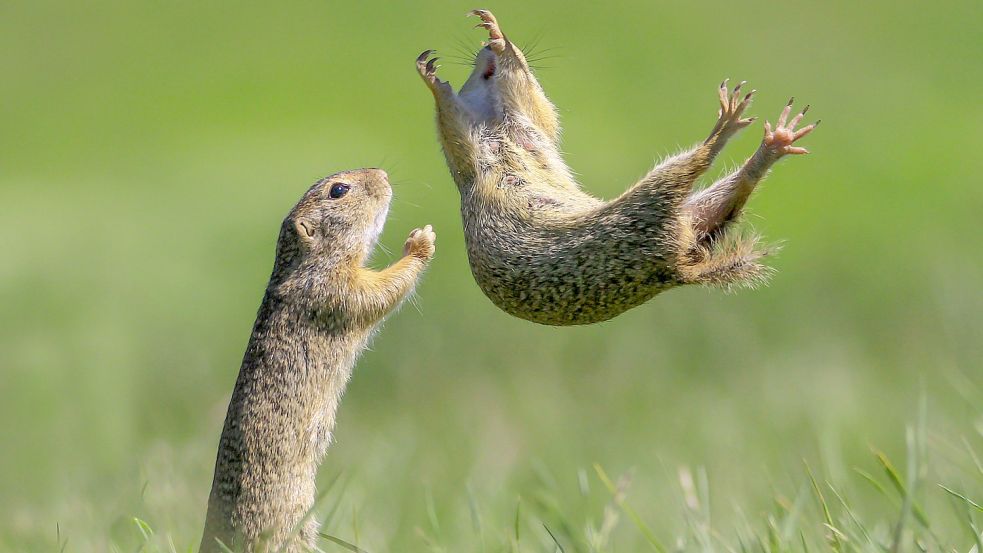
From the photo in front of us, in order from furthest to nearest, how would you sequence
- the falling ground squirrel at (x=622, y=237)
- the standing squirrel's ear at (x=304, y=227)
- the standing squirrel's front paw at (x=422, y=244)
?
the standing squirrel's ear at (x=304, y=227) → the standing squirrel's front paw at (x=422, y=244) → the falling ground squirrel at (x=622, y=237)

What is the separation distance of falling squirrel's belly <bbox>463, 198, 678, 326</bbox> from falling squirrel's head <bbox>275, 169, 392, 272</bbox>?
207 centimetres

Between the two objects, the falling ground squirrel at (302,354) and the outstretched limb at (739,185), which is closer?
the outstretched limb at (739,185)

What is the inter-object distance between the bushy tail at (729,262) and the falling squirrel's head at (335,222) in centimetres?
271

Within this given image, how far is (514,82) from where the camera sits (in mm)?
5715

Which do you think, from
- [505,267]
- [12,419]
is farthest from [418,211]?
[505,267]

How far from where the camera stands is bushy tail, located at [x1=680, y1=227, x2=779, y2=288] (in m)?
4.68

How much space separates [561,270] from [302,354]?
2.08 m

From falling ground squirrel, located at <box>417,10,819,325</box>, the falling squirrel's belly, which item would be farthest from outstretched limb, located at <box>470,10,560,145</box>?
the falling squirrel's belly

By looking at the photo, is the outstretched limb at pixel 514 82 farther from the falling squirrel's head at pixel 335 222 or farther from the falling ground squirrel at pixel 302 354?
the falling squirrel's head at pixel 335 222

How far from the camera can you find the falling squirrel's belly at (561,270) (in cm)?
468

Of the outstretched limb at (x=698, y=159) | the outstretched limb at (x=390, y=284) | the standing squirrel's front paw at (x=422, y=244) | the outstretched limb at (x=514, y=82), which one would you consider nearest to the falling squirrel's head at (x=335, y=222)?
the outstretched limb at (x=390, y=284)

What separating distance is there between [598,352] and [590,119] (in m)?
3.76

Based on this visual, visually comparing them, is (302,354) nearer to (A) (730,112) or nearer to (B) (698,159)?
(B) (698,159)

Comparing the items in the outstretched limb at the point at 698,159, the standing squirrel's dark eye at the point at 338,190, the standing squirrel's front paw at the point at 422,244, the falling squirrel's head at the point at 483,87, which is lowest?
the standing squirrel's front paw at the point at 422,244
